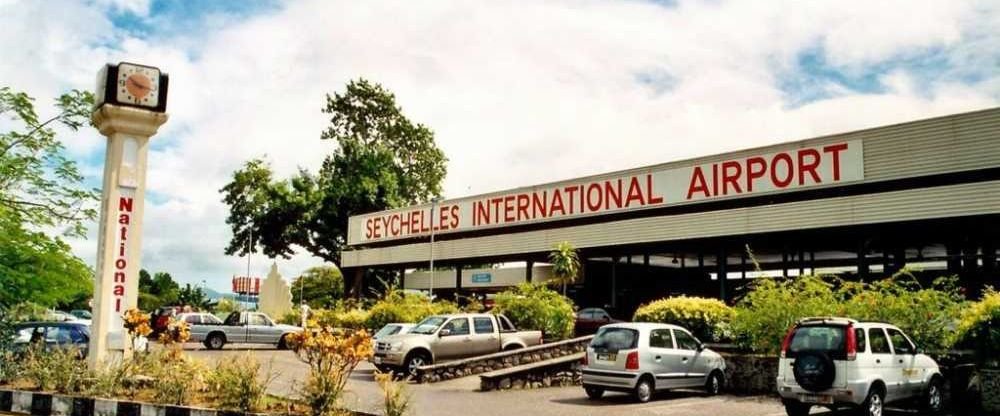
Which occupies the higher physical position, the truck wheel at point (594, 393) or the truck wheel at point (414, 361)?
the truck wheel at point (414, 361)

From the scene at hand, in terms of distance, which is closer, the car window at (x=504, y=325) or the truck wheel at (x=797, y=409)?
the truck wheel at (x=797, y=409)

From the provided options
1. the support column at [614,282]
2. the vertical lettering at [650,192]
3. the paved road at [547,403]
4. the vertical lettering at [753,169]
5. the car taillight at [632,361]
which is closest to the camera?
the paved road at [547,403]

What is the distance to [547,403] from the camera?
595 inches

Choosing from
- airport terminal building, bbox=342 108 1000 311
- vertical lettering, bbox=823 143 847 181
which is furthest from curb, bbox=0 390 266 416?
vertical lettering, bbox=823 143 847 181

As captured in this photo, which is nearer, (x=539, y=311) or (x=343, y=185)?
(x=539, y=311)

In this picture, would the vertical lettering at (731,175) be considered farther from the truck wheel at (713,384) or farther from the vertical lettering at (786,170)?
the truck wheel at (713,384)

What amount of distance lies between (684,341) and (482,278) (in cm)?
3177

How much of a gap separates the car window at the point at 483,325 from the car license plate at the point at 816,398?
1085 cm

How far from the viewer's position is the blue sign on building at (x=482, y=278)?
4691 centimetres

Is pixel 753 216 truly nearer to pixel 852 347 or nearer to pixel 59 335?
pixel 852 347

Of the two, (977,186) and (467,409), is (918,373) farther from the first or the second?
(977,186)

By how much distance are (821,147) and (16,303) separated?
2397 cm

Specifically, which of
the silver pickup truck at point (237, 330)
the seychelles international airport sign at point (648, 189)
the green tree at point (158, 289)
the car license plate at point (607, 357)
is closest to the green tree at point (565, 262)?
the seychelles international airport sign at point (648, 189)

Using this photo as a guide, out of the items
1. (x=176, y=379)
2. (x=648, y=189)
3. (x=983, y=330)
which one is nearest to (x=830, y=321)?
(x=983, y=330)
